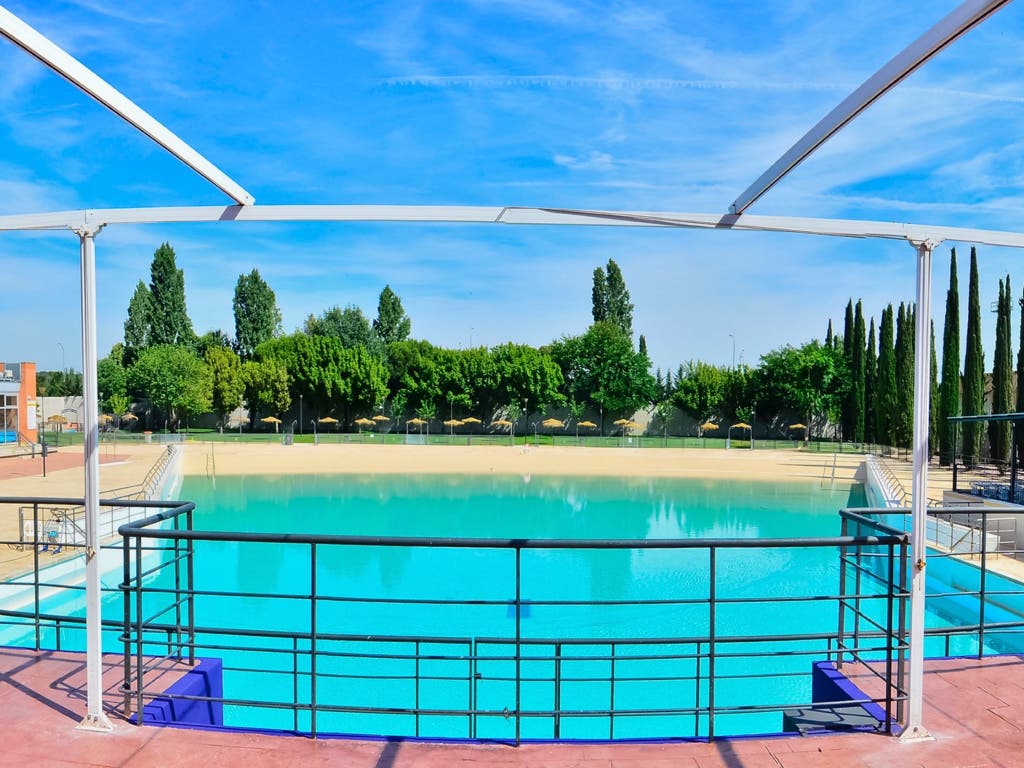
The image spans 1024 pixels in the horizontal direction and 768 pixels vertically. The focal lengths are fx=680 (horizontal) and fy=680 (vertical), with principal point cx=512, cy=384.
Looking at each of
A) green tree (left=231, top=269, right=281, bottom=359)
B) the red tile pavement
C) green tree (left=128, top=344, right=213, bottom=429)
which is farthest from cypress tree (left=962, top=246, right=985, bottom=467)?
green tree (left=231, top=269, right=281, bottom=359)

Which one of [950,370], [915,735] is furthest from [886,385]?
[915,735]

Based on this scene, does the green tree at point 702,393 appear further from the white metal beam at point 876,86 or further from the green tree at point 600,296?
the white metal beam at point 876,86

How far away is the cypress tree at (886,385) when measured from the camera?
109 ft

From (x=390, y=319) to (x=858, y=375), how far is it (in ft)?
123

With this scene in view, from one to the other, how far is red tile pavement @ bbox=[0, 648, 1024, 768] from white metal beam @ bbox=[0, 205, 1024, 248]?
2.17 m

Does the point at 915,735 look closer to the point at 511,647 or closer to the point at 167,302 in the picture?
the point at 511,647

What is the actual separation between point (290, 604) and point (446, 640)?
8555 millimetres

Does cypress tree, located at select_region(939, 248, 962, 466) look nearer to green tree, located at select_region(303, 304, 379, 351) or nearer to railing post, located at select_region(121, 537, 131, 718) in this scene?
railing post, located at select_region(121, 537, 131, 718)

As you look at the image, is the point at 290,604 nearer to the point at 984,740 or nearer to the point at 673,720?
the point at 673,720

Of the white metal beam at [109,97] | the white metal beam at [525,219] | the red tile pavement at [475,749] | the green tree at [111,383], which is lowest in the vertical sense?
the red tile pavement at [475,749]

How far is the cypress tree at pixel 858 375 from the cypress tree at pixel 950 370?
27.2ft

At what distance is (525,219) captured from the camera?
3072 mm

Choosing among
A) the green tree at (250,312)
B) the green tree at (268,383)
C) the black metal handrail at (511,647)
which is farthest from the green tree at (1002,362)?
the green tree at (250,312)

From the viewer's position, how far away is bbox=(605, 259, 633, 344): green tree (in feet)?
167
